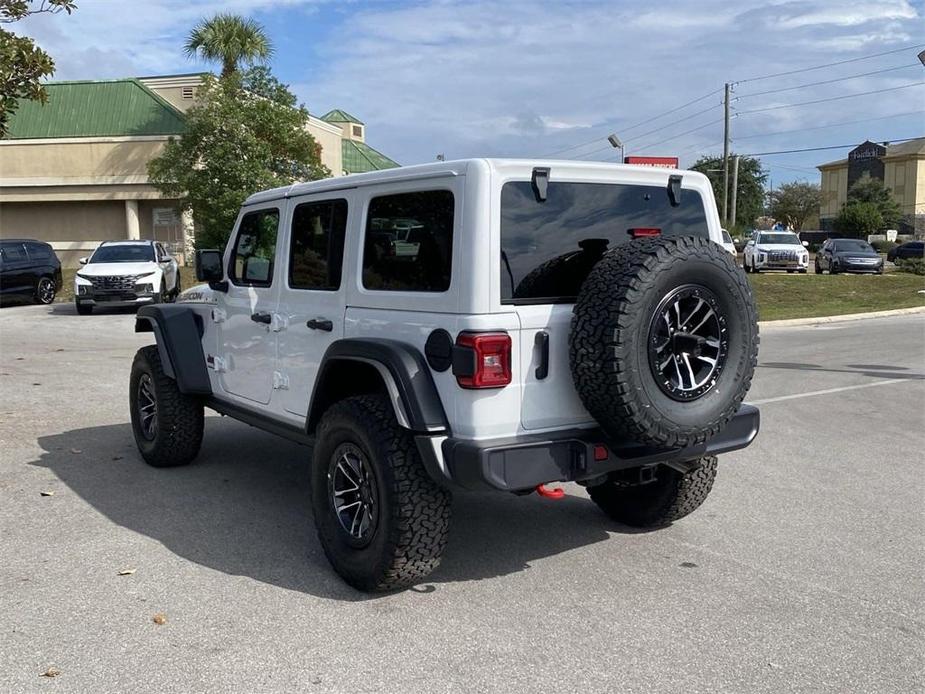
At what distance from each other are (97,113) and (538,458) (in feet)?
123

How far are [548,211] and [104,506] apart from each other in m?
3.55

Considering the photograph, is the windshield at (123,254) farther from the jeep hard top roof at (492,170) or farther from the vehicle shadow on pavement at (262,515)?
the jeep hard top roof at (492,170)

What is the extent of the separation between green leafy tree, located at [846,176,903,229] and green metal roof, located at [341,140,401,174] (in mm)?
44174

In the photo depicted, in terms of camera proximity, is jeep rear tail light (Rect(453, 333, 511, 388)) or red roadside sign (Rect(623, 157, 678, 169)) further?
red roadside sign (Rect(623, 157, 678, 169))

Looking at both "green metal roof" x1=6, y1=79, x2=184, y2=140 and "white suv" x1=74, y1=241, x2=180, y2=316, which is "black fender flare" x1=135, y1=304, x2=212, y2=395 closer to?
"white suv" x1=74, y1=241, x2=180, y2=316

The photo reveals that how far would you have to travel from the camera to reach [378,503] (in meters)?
4.27

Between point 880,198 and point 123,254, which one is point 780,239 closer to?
point 123,254

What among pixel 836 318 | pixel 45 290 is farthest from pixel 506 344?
pixel 45 290

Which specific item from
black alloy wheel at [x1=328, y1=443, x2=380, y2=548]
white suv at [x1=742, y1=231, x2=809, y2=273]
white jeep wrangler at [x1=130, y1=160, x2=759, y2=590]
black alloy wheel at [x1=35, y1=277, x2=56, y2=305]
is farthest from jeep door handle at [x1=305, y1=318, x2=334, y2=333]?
white suv at [x1=742, y1=231, x2=809, y2=273]

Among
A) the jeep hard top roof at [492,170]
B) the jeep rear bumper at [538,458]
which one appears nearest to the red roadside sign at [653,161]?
the jeep hard top roof at [492,170]

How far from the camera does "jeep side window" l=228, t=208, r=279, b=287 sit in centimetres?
563

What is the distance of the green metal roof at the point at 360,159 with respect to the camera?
2059 inches

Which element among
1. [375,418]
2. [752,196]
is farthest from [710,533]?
[752,196]

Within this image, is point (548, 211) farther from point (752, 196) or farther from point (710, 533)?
point (752, 196)
